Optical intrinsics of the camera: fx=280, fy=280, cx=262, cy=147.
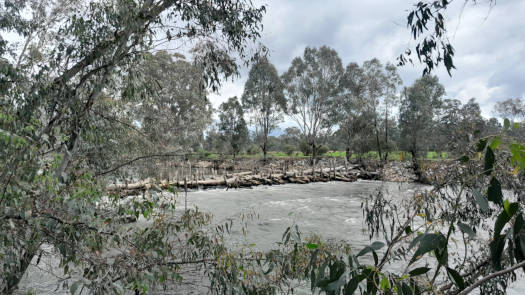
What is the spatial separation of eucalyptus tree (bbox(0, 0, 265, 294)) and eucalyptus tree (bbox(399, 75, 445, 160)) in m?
27.3

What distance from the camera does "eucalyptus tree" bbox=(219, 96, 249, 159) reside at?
33500mm

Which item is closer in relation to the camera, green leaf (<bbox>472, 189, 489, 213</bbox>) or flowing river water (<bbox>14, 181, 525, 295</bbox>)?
green leaf (<bbox>472, 189, 489, 213</bbox>)

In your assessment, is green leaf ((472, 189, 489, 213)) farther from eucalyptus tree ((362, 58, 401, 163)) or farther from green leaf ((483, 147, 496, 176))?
eucalyptus tree ((362, 58, 401, 163))

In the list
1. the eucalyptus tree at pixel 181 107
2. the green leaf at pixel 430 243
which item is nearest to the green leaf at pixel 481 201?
the green leaf at pixel 430 243

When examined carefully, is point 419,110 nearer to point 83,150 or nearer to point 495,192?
point 83,150

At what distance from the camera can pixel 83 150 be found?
152 inches

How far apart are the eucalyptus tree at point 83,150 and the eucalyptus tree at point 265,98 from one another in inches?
1016

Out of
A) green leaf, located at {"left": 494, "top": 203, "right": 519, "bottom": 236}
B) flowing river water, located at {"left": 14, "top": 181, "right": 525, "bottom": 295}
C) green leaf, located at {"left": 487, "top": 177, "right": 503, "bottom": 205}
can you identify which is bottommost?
flowing river water, located at {"left": 14, "top": 181, "right": 525, "bottom": 295}

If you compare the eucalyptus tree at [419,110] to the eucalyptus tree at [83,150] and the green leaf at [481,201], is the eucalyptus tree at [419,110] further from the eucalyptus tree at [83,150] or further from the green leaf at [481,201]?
the green leaf at [481,201]

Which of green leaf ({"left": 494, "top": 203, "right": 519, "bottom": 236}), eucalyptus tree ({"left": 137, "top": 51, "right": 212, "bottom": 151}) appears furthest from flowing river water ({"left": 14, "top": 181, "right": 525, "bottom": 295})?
eucalyptus tree ({"left": 137, "top": 51, "right": 212, "bottom": 151})

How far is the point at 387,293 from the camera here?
3.41 feet

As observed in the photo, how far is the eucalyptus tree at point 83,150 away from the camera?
194 centimetres

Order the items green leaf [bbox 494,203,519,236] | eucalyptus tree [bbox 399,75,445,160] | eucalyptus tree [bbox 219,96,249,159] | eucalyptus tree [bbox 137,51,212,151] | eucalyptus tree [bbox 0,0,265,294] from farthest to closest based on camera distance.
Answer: eucalyptus tree [bbox 219,96,249,159] → eucalyptus tree [bbox 399,75,445,160] → eucalyptus tree [bbox 137,51,212,151] → eucalyptus tree [bbox 0,0,265,294] → green leaf [bbox 494,203,519,236]

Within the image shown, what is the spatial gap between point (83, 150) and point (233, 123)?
30.1 meters
